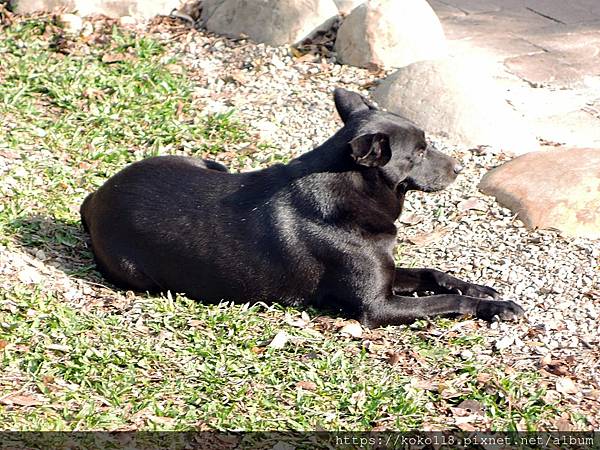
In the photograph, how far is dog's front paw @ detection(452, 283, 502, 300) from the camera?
602 centimetres

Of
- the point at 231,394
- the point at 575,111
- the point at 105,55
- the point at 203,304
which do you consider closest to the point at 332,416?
the point at 231,394

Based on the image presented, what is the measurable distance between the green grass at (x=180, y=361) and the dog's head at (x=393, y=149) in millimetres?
898

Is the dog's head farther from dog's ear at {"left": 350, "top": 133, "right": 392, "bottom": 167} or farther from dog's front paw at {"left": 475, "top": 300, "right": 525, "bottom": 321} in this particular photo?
dog's front paw at {"left": 475, "top": 300, "right": 525, "bottom": 321}

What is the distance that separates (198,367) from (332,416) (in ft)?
2.60

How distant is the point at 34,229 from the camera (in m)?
6.53

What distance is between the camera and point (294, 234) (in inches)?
227

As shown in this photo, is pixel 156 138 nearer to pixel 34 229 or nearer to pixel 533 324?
pixel 34 229

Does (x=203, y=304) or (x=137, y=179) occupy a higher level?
(x=137, y=179)

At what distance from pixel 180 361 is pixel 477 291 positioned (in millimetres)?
1886

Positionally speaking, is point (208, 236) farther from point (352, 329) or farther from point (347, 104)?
point (347, 104)

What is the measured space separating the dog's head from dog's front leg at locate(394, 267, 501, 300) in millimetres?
511

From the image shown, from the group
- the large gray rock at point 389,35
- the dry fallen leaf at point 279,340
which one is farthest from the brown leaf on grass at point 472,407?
the large gray rock at point 389,35

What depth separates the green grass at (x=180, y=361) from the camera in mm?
4801

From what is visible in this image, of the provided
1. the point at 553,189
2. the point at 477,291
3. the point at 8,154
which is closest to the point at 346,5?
the point at 553,189
